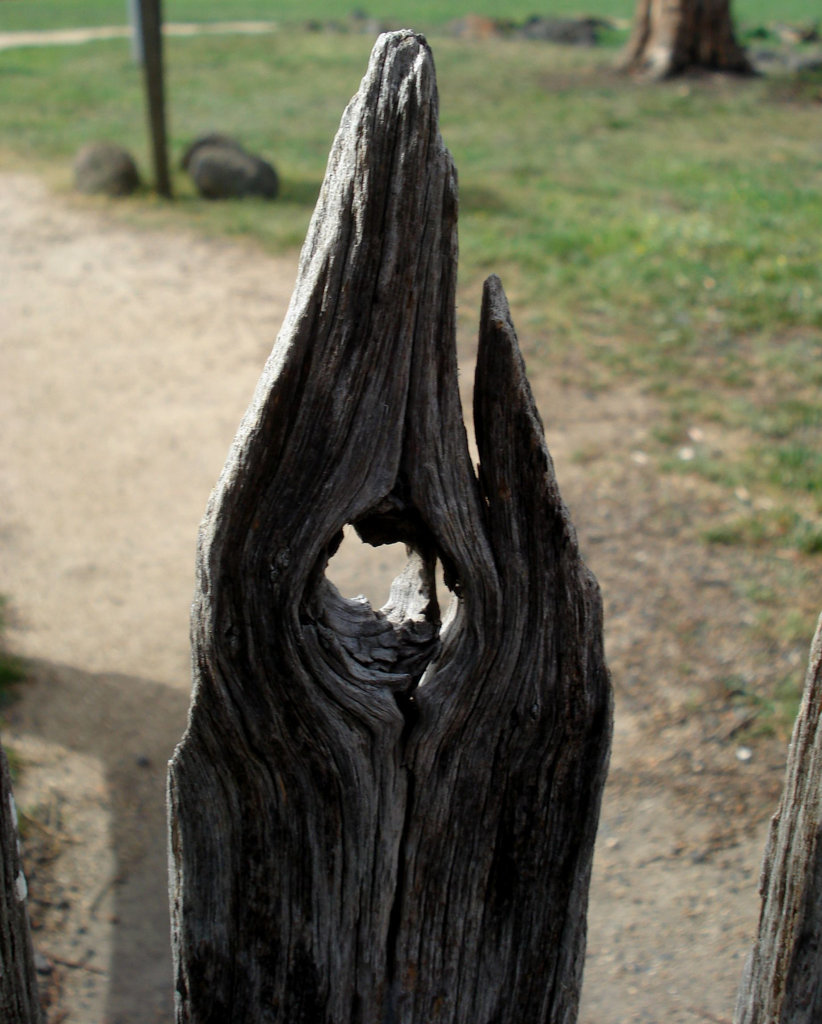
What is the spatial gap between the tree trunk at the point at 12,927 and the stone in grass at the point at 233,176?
919cm

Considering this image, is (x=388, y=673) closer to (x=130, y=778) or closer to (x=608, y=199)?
(x=130, y=778)

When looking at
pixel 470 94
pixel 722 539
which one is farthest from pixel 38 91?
pixel 722 539

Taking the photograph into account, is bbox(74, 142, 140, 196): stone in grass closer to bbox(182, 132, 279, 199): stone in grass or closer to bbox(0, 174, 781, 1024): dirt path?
bbox(182, 132, 279, 199): stone in grass

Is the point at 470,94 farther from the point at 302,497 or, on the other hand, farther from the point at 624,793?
the point at 302,497

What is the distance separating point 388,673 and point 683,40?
1674 centimetres

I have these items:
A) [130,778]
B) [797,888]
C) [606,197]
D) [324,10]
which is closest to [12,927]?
[797,888]

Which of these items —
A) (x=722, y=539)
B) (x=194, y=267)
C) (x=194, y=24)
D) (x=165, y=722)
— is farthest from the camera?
(x=194, y=24)

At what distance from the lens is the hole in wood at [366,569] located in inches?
185

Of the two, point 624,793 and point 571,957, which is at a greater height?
point 571,957

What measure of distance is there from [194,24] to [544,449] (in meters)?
24.8

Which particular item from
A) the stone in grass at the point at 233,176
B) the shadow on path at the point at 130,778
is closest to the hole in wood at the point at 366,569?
the shadow on path at the point at 130,778

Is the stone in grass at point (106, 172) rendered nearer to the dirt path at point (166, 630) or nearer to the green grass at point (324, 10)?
the dirt path at point (166, 630)

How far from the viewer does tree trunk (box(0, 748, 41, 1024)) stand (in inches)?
57.2

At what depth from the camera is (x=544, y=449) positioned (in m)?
1.41
